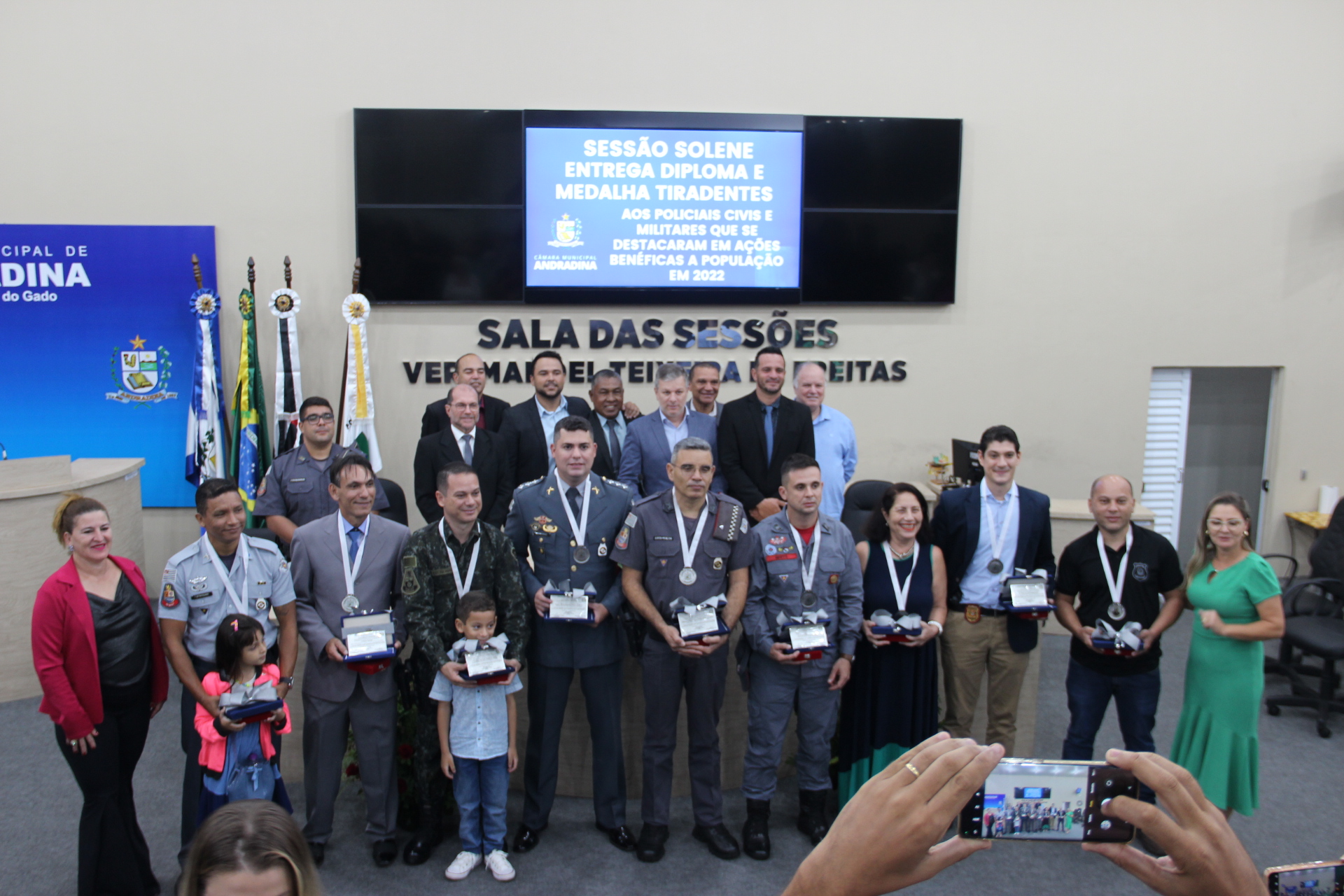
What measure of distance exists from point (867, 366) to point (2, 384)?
578cm

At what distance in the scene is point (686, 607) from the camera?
10.4ft

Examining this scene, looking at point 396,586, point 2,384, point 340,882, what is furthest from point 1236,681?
point 2,384

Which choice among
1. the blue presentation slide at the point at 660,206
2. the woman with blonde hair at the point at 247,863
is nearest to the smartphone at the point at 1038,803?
the woman with blonde hair at the point at 247,863

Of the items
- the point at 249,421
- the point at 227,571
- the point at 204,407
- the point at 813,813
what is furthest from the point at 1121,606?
the point at 204,407

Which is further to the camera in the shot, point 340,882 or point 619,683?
point 619,683

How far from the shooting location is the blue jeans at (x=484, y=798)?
124 inches

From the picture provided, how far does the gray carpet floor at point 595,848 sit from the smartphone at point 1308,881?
7.69ft

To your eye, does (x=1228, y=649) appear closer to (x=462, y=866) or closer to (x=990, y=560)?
(x=990, y=560)

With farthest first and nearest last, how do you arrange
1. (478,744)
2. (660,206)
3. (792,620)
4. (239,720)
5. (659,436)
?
(660,206), (659,436), (792,620), (478,744), (239,720)

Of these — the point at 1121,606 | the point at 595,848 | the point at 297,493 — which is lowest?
the point at 595,848

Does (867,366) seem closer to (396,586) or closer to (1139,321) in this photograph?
(1139,321)

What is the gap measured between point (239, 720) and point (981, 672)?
275cm

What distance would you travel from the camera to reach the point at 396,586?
10.6 ft

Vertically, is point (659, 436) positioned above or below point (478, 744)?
above
